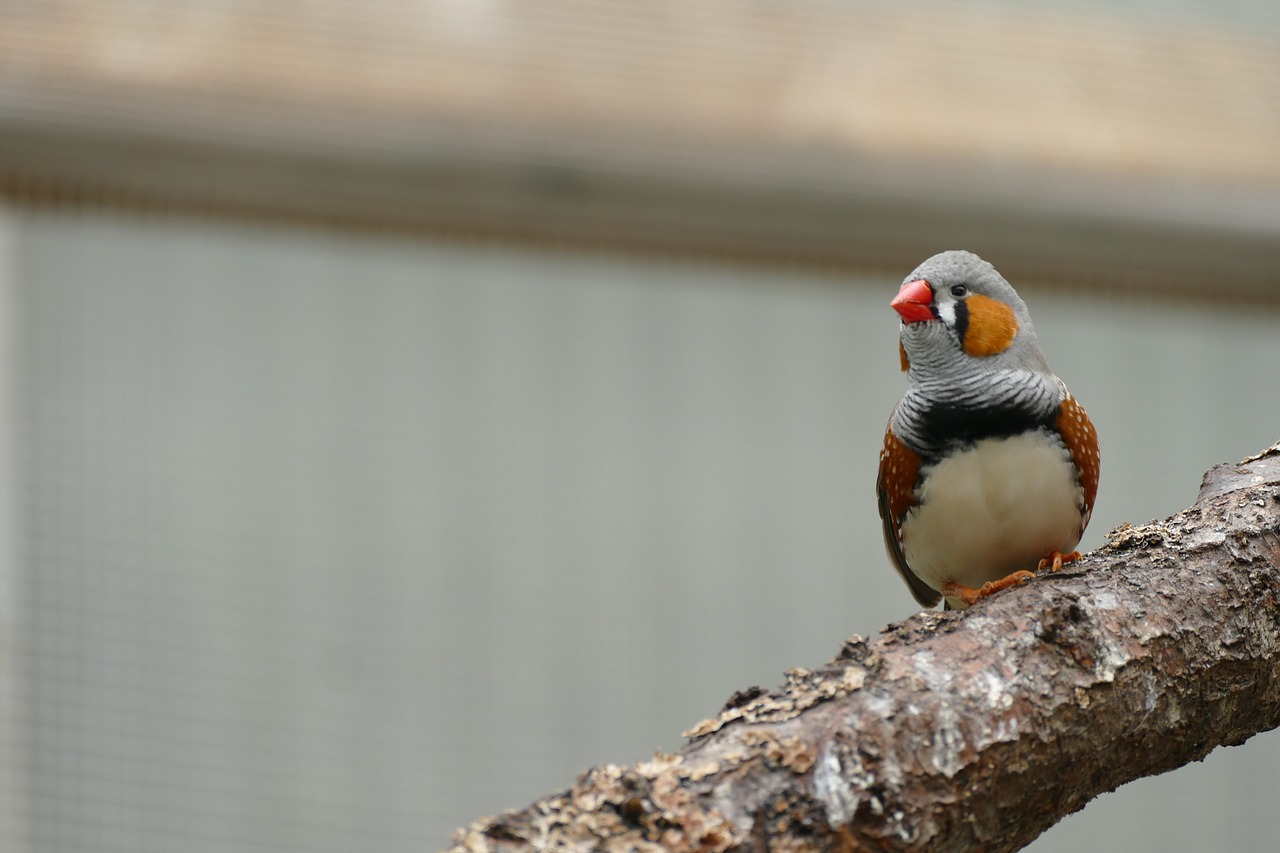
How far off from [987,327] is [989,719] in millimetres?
834

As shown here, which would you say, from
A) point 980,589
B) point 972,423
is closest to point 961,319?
point 972,423

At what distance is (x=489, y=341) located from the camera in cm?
294

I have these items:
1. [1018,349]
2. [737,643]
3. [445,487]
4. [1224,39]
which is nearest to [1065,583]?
[1018,349]

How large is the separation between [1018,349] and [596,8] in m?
1.35

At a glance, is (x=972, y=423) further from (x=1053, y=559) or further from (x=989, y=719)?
(x=989, y=719)

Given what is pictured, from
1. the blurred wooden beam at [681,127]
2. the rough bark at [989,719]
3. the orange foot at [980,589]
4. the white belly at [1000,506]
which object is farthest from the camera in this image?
the blurred wooden beam at [681,127]

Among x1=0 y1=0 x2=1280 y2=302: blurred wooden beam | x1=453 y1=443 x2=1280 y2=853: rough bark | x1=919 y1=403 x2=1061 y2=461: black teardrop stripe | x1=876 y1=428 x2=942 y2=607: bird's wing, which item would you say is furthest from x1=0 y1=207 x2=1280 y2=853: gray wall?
x1=453 y1=443 x2=1280 y2=853: rough bark

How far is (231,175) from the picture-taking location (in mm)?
2711

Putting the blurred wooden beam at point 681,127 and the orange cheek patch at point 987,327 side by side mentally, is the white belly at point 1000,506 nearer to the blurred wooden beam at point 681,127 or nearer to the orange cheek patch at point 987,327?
the orange cheek patch at point 987,327

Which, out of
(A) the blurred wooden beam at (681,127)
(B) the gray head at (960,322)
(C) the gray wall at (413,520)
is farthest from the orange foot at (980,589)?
(A) the blurred wooden beam at (681,127)

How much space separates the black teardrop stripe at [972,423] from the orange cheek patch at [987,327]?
0.34ft

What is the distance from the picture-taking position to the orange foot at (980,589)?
156cm

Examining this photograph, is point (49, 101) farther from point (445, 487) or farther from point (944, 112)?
point (944, 112)

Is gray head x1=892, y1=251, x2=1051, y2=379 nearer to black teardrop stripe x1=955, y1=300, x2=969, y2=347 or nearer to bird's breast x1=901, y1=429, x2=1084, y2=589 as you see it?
black teardrop stripe x1=955, y1=300, x2=969, y2=347
